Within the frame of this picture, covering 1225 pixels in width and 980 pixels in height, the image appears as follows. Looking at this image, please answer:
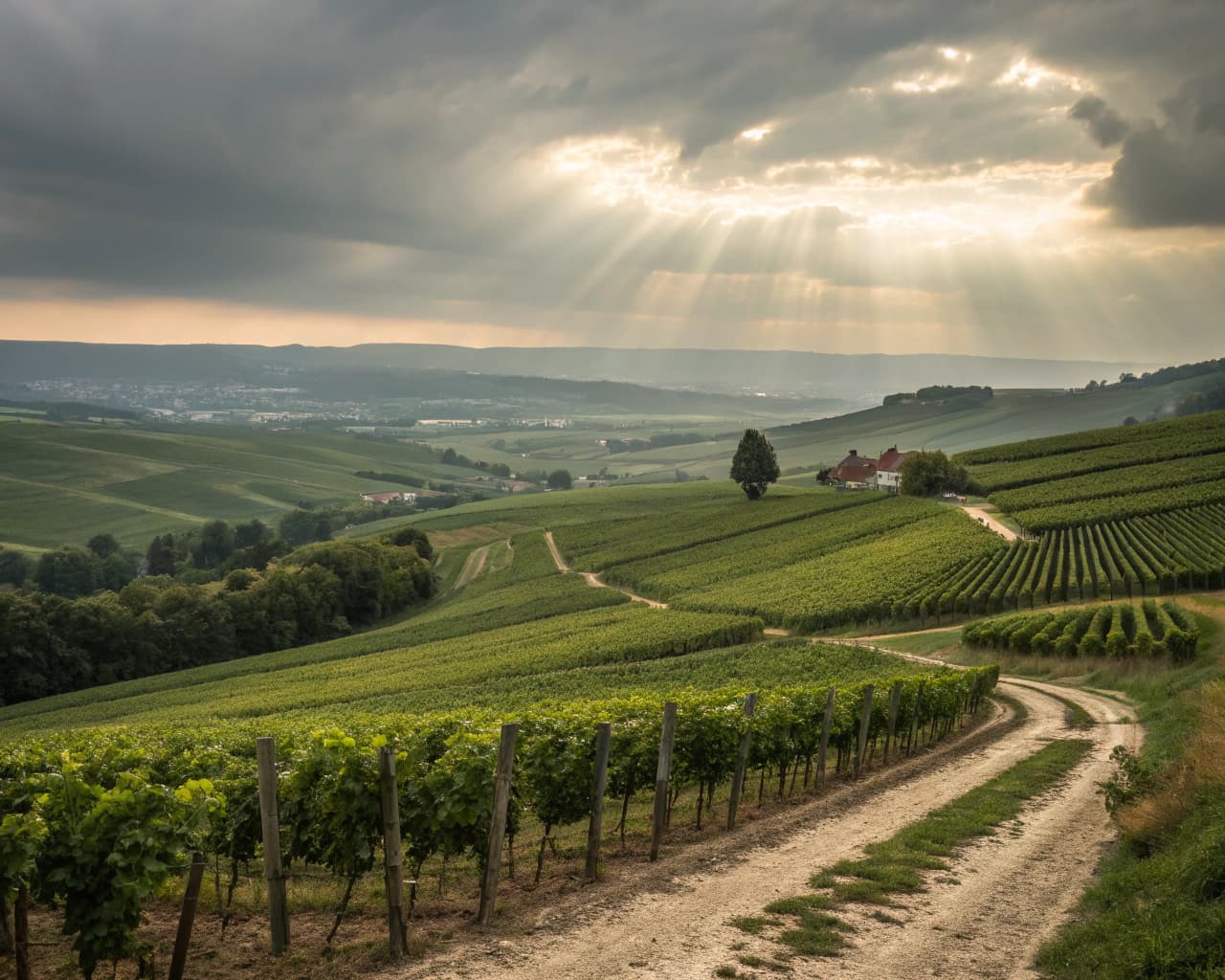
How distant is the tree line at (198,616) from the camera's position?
71.4 meters

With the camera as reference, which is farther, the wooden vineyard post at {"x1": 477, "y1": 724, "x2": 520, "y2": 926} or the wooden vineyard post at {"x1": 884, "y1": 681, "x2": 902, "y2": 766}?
the wooden vineyard post at {"x1": 884, "y1": 681, "x2": 902, "y2": 766}

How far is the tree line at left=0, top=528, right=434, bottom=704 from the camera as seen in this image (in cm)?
7138

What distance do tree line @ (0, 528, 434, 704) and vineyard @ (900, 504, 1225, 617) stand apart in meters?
60.2

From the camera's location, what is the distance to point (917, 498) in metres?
98.1

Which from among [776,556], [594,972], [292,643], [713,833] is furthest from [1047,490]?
[594,972]

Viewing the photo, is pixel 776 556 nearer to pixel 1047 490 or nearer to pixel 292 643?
pixel 1047 490

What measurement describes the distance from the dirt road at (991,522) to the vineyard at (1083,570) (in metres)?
3.32

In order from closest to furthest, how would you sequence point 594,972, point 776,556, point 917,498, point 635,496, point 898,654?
point 594,972
point 898,654
point 776,556
point 917,498
point 635,496

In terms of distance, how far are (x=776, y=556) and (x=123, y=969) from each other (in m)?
73.9

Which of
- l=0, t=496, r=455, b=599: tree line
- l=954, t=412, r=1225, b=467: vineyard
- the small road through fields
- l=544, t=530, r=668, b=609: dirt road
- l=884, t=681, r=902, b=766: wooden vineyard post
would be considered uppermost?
l=954, t=412, r=1225, b=467: vineyard

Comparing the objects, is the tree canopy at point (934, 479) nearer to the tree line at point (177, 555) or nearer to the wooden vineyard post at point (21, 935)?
the tree line at point (177, 555)

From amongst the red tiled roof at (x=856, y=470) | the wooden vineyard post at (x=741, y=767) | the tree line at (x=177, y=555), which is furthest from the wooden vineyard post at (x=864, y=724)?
the red tiled roof at (x=856, y=470)

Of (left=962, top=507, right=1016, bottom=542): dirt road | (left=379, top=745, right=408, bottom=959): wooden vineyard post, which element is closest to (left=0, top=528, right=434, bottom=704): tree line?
(left=962, top=507, right=1016, bottom=542): dirt road

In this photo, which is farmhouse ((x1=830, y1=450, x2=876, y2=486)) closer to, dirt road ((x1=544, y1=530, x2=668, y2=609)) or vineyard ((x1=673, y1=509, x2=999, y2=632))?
vineyard ((x1=673, y1=509, x2=999, y2=632))
